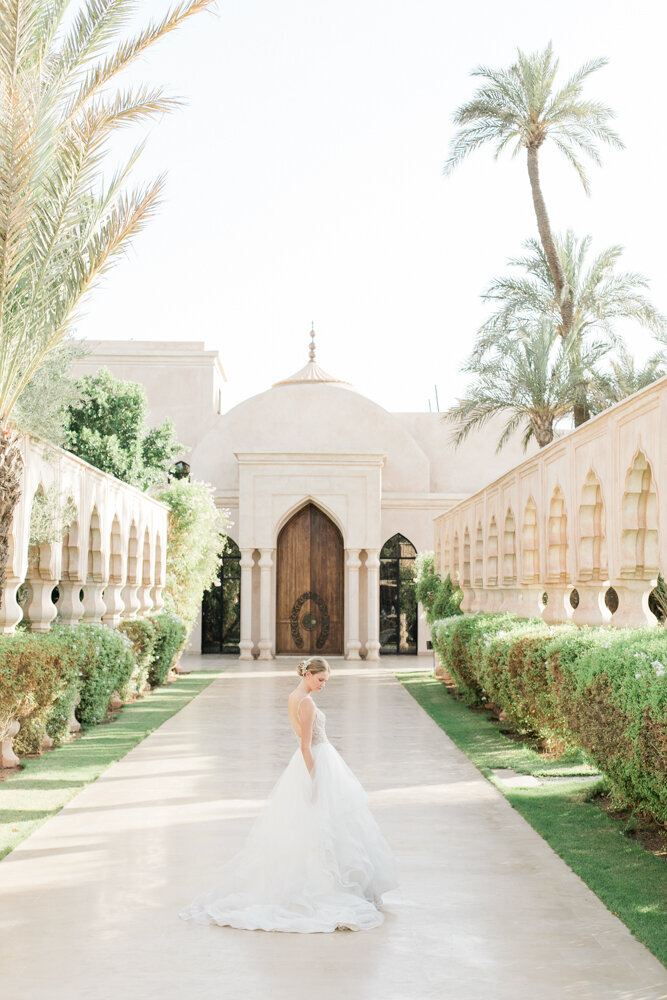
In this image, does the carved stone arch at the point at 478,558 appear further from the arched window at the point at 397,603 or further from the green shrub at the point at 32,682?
the arched window at the point at 397,603

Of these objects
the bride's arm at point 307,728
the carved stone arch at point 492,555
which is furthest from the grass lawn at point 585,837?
the carved stone arch at point 492,555

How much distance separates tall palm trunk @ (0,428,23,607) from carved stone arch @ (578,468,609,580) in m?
5.57

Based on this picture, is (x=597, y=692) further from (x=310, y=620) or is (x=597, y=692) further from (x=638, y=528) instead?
(x=310, y=620)

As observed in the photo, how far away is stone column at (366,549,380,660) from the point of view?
89.3 feet

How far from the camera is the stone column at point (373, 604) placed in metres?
27.2

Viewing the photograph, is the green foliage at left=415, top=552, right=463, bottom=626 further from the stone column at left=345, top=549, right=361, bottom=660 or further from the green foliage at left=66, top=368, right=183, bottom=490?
the green foliage at left=66, top=368, right=183, bottom=490

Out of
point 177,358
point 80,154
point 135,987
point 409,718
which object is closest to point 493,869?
point 135,987

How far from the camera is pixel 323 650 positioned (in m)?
28.5

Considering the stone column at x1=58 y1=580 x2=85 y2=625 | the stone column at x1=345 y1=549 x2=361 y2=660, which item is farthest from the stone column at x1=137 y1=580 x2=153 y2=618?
the stone column at x1=345 y1=549 x2=361 y2=660

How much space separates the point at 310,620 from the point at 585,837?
21.4m

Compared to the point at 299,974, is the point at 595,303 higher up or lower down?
higher up

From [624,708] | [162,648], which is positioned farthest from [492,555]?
[624,708]

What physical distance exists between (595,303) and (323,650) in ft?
39.8

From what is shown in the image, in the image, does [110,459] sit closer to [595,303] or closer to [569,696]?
[595,303]
